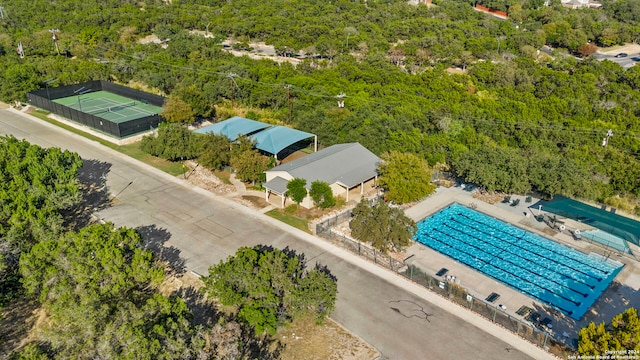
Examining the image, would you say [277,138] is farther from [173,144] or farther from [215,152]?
[173,144]

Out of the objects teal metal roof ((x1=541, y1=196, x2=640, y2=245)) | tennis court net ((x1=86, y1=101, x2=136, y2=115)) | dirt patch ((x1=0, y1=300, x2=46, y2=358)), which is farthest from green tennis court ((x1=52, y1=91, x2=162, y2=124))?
teal metal roof ((x1=541, y1=196, x2=640, y2=245))

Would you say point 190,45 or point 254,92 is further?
point 190,45

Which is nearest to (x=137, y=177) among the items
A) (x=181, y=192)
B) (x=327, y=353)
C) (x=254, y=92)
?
(x=181, y=192)

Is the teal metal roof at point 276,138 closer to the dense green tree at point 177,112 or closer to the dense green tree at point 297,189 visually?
the dense green tree at point 297,189

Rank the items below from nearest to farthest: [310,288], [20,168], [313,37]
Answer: [310,288] → [20,168] → [313,37]

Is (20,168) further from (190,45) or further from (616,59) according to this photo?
(616,59)

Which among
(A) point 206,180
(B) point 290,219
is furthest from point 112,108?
(B) point 290,219

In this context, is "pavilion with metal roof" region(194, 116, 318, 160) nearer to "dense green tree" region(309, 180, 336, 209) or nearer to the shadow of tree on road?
"dense green tree" region(309, 180, 336, 209)

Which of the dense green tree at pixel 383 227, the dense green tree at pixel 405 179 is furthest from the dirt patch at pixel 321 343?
the dense green tree at pixel 405 179
